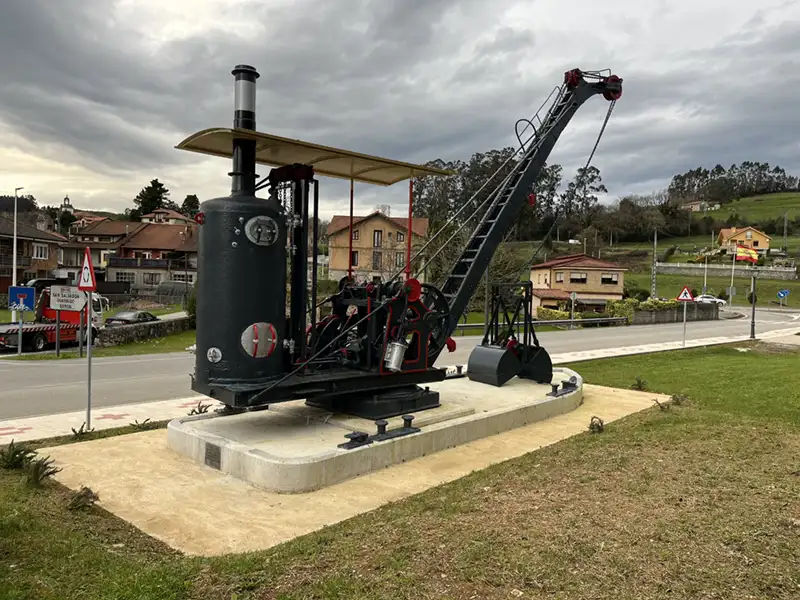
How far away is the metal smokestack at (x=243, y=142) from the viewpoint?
7430mm

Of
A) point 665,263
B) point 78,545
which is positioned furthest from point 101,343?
point 665,263

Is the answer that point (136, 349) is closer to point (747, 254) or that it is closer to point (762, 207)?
point (747, 254)

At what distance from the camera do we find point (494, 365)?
1152 centimetres

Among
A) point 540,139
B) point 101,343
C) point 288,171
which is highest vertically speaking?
point 540,139

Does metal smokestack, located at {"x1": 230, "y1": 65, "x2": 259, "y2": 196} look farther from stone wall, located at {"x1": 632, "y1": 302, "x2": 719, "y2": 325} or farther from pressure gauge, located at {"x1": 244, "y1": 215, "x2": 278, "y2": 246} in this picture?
stone wall, located at {"x1": 632, "y1": 302, "x2": 719, "y2": 325}

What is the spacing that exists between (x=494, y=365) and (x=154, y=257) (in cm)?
Result: 6563

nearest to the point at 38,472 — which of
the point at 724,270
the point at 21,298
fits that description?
the point at 21,298

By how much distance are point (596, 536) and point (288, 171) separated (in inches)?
212

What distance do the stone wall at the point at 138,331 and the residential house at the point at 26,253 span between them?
26880 millimetres

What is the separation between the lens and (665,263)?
310ft

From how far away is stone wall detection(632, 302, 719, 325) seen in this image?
4509cm

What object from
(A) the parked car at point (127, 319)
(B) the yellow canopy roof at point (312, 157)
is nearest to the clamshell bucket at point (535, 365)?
(B) the yellow canopy roof at point (312, 157)

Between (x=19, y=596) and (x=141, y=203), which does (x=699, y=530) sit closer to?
(x=19, y=596)

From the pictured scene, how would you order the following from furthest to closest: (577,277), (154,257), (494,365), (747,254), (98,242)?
(747,254), (98,242), (154,257), (577,277), (494,365)
